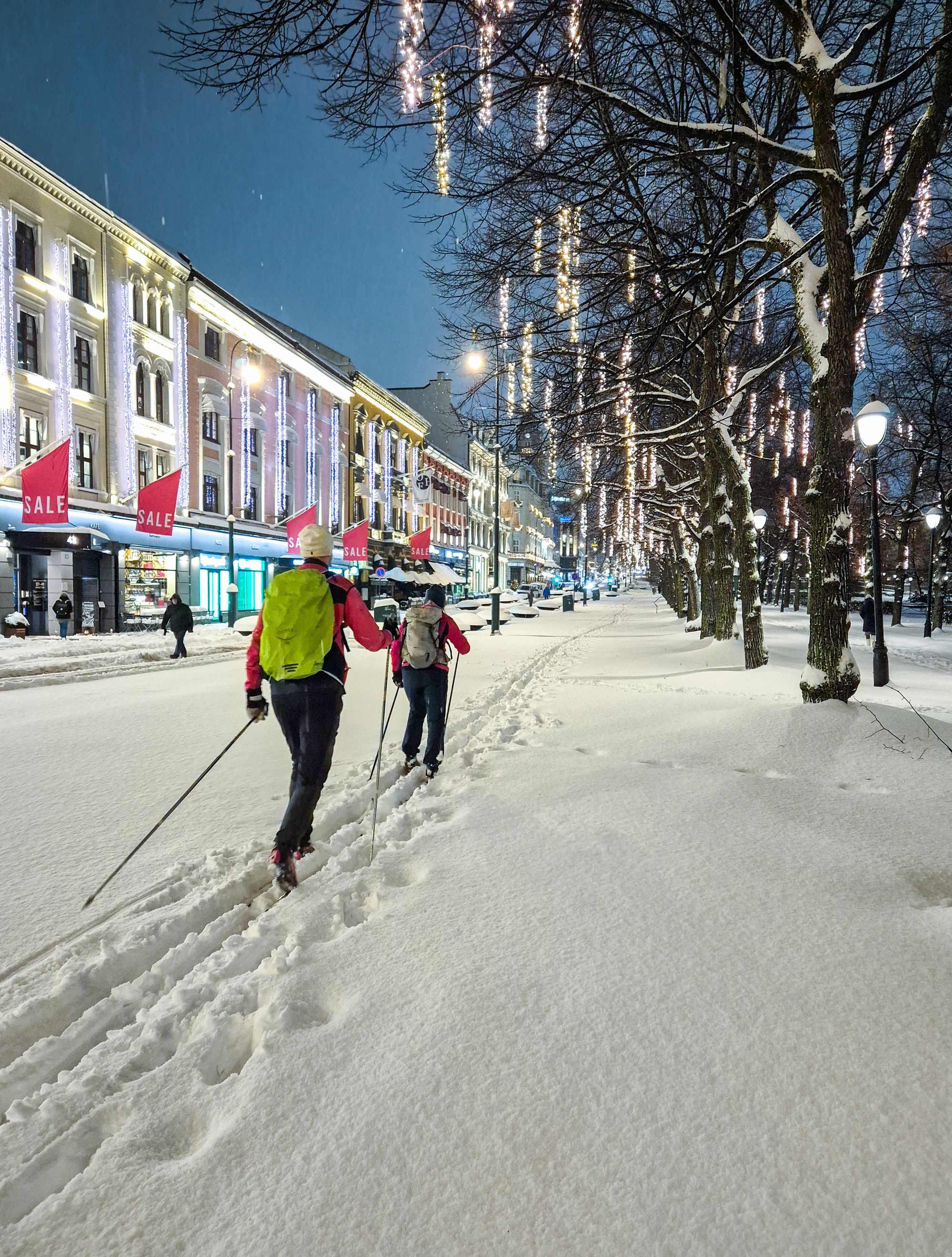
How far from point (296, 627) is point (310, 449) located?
124ft

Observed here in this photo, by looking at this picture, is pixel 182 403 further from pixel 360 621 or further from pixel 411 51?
pixel 360 621

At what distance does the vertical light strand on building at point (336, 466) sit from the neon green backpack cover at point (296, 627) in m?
38.7

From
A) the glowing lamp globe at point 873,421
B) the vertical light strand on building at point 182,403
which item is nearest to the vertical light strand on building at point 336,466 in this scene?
the vertical light strand on building at point 182,403

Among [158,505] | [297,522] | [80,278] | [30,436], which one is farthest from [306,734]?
[297,522]

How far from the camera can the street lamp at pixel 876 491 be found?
918 centimetres

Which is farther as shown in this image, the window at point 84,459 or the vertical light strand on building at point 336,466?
the vertical light strand on building at point 336,466

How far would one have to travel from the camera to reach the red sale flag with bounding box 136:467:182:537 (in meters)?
21.8

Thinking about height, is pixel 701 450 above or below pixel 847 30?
below

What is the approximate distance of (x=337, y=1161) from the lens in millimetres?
1859

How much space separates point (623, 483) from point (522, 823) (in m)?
17.0

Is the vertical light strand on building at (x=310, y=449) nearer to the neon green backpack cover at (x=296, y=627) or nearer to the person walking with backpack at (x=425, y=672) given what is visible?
the person walking with backpack at (x=425, y=672)

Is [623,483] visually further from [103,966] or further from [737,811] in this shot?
[103,966]

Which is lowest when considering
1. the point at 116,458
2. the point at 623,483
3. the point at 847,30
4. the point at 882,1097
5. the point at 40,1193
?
the point at 40,1193

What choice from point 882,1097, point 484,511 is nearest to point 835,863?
point 882,1097
